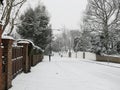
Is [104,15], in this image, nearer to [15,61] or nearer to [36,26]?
[36,26]

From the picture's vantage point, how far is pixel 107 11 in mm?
51500

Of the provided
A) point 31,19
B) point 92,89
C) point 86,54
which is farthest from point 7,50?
point 86,54

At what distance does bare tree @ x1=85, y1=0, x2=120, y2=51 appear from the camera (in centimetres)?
5012

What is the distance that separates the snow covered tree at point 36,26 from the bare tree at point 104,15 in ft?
28.0

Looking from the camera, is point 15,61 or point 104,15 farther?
point 104,15

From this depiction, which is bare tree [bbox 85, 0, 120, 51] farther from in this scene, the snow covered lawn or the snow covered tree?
the snow covered lawn

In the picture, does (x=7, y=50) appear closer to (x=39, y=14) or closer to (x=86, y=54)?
(x=39, y=14)

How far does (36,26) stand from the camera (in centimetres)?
4656

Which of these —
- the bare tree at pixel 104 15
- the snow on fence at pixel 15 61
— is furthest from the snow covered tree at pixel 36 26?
the snow on fence at pixel 15 61

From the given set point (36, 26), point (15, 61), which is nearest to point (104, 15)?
point (36, 26)

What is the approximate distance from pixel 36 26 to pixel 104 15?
1310 centimetres

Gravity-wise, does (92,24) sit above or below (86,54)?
above

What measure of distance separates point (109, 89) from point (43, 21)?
38309 mm

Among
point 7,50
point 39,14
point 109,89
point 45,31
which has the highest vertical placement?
point 39,14
